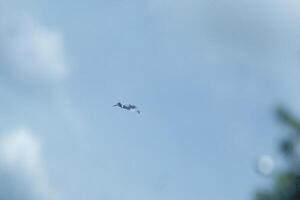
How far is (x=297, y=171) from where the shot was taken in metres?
35.9

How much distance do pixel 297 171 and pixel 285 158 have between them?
1.80 feet

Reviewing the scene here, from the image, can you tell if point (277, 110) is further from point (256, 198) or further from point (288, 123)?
point (256, 198)

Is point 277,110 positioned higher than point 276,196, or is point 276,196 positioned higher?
point 277,110

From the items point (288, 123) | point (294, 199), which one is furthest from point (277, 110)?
point (294, 199)

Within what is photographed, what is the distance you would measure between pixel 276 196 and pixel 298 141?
184 centimetres

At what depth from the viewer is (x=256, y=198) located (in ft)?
120

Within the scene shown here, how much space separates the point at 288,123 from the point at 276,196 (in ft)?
7.53

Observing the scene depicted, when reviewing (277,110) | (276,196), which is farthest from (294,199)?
(277,110)

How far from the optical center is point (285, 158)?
3609cm

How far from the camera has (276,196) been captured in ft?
119

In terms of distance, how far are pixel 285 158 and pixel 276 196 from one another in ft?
3.99

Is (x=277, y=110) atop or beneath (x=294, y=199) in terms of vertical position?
atop

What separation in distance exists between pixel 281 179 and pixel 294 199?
73 centimetres
